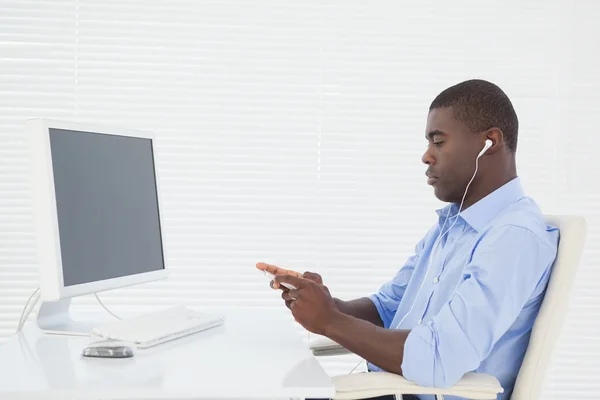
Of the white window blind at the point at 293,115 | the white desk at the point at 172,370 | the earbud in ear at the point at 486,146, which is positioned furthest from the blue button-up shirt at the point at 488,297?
the white window blind at the point at 293,115

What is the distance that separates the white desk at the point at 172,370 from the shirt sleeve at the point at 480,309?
0.23m

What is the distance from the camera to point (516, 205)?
174cm

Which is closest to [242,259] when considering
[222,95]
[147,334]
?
[222,95]

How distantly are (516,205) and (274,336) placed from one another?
0.70m

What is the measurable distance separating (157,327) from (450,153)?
860 mm

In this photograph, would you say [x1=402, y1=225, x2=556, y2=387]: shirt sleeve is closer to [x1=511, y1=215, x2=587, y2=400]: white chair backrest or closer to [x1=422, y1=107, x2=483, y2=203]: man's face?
[x1=511, y1=215, x2=587, y2=400]: white chair backrest

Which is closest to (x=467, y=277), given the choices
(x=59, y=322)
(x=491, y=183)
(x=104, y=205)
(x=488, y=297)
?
(x=488, y=297)

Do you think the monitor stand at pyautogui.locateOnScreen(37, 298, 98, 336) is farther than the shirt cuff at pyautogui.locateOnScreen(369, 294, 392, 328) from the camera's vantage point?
No

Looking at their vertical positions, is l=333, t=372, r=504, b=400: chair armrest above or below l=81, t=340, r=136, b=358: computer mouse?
below

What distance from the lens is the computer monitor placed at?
1.61 m

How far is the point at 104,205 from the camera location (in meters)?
1.84

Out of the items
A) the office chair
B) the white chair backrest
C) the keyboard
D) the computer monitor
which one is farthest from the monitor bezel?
the white chair backrest

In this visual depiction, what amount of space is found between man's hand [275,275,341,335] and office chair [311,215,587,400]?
0.14 m

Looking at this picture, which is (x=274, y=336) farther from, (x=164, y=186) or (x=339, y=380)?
(x=164, y=186)
